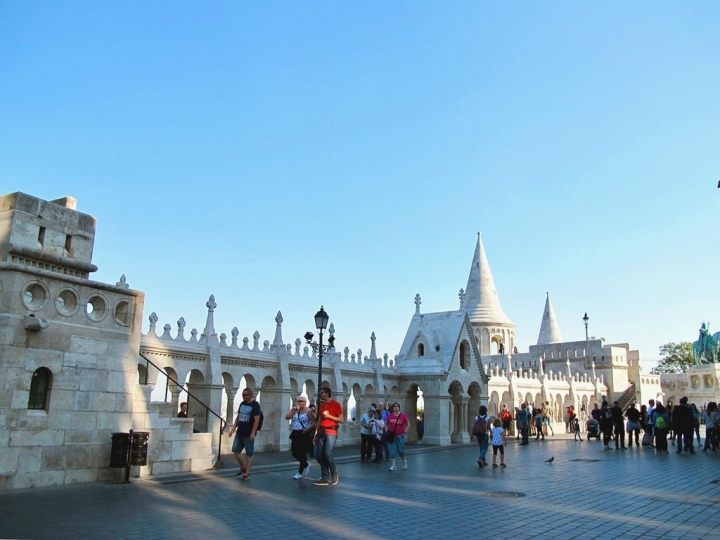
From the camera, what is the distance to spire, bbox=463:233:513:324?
6128 cm

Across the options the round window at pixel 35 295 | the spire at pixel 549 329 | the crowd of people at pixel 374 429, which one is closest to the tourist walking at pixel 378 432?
the crowd of people at pixel 374 429

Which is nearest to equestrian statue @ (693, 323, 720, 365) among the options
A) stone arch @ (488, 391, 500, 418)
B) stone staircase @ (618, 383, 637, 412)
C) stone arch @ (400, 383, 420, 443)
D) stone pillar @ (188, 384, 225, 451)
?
stone staircase @ (618, 383, 637, 412)

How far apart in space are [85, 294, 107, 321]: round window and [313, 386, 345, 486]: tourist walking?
175 inches

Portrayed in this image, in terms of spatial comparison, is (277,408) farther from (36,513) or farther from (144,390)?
(36,513)

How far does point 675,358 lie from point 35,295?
10075cm

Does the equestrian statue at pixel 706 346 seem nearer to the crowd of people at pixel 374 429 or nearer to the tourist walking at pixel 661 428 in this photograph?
the crowd of people at pixel 374 429

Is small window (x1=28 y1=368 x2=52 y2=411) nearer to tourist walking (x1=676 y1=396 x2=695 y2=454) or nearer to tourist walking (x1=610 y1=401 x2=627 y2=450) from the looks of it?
tourist walking (x1=676 y1=396 x2=695 y2=454)

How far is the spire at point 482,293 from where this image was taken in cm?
6128

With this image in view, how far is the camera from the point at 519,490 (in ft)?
38.1

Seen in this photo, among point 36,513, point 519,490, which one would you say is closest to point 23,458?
point 36,513

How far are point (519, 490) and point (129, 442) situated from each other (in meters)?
7.24

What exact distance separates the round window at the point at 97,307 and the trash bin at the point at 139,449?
2282 millimetres

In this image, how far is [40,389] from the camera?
34.9 feet

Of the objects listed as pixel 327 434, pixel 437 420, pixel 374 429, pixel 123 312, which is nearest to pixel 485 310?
pixel 437 420
